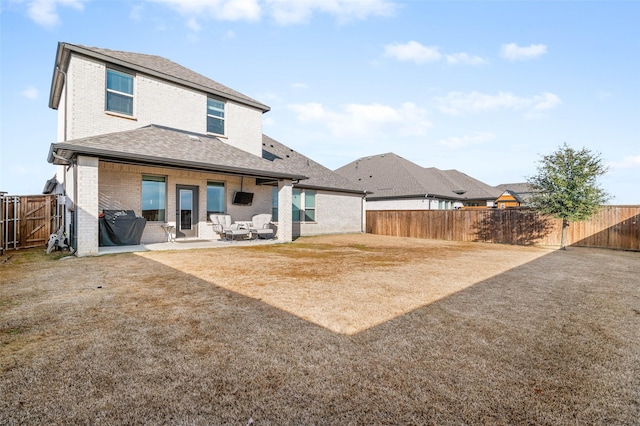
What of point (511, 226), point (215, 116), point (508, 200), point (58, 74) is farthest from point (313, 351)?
point (508, 200)

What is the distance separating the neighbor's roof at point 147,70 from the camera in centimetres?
977

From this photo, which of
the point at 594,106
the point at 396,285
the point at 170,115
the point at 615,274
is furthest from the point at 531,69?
the point at 170,115

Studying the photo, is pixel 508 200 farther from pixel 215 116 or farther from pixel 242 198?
pixel 215 116

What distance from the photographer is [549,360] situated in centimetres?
267

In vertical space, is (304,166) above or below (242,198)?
above

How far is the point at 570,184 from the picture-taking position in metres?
11.8

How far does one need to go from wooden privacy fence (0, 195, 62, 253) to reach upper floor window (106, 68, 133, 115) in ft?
14.3

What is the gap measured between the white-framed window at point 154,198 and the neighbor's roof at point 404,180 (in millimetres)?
13591

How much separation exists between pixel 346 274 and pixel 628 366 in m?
4.21

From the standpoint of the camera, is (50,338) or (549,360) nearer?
(549,360)

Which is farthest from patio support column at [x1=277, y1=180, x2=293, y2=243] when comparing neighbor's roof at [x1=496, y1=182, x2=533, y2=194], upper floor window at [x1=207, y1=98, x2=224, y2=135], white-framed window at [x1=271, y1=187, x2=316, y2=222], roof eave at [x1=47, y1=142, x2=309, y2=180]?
neighbor's roof at [x1=496, y1=182, x2=533, y2=194]

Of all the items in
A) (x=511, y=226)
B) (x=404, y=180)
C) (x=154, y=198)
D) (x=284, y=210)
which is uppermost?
(x=404, y=180)

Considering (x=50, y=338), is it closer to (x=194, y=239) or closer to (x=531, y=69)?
(x=194, y=239)

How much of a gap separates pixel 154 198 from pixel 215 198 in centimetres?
232
